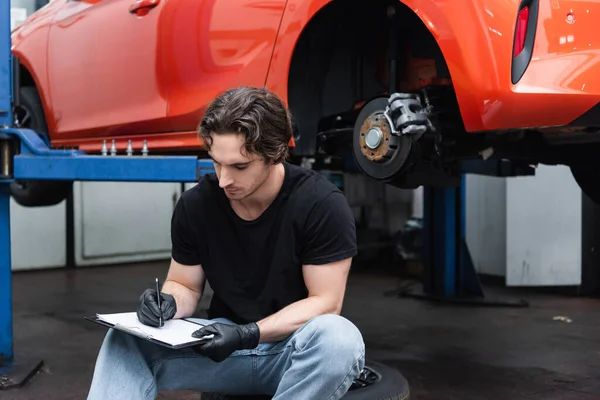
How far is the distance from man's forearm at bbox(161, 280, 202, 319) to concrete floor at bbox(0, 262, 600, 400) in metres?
0.83

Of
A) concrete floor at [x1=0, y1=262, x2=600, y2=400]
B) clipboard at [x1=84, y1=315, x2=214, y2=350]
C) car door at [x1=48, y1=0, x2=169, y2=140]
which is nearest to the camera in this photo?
clipboard at [x1=84, y1=315, x2=214, y2=350]

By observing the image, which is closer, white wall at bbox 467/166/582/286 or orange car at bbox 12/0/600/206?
orange car at bbox 12/0/600/206

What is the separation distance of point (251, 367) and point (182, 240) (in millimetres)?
374

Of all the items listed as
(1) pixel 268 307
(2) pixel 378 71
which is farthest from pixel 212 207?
(2) pixel 378 71

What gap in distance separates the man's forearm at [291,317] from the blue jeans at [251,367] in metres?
0.03

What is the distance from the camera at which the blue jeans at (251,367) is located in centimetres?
152

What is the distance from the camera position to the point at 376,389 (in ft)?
6.06

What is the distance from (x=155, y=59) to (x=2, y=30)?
591 millimetres

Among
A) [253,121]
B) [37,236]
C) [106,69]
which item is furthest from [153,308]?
[37,236]

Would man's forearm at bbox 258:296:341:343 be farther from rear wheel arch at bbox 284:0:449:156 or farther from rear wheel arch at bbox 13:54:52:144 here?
rear wheel arch at bbox 13:54:52:144

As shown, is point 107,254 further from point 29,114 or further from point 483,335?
point 483,335

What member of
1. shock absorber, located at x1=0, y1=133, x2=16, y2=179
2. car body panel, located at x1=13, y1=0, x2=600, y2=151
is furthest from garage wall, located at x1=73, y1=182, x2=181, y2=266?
shock absorber, located at x1=0, y1=133, x2=16, y2=179

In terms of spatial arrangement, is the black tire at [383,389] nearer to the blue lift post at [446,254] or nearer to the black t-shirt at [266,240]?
the black t-shirt at [266,240]

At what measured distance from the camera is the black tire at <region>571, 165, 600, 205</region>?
118 inches
